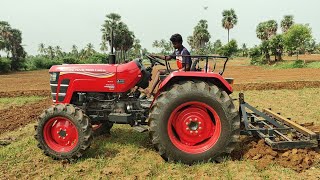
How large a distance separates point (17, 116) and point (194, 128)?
A: 22.1 ft

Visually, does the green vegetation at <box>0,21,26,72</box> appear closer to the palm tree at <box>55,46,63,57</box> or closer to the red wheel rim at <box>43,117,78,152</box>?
the palm tree at <box>55,46,63,57</box>

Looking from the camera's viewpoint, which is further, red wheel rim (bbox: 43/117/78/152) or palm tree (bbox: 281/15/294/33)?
palm tree (bbox: 281/15/294/33)

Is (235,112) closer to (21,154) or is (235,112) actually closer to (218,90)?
(218,90)

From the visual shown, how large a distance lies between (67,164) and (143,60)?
2.21 metres

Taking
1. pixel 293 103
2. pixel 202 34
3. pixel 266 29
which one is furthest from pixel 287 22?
pixel 293 103

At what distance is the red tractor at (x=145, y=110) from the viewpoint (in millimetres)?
4781

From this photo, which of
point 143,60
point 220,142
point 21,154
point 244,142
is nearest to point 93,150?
point 21,154

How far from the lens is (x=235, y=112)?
15.6 ft

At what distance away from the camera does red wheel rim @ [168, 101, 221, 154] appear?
4922mm

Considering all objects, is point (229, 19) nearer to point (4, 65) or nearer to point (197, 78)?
point (4, 65)

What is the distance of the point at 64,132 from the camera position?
522 cm

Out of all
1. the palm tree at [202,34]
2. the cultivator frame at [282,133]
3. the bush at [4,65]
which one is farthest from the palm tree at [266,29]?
the cultivator frame at [282,133]

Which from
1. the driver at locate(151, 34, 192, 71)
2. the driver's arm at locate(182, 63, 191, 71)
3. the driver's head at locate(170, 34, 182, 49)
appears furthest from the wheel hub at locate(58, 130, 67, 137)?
the driver's head at locate(170, 34, 182, 49)

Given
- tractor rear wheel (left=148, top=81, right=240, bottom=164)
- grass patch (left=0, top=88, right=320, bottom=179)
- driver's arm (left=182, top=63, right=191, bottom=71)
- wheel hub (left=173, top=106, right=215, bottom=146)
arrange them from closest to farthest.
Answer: grass patch (left=0, top=88, right=320, bottom=179)
tractor rear wheel (left=148, top=81, right=240, bottom=164)
wheel hub (left=173, top=106, right=215, bottom=146)
driver's arm (left=182, top=63, right=191, bottom=71)
